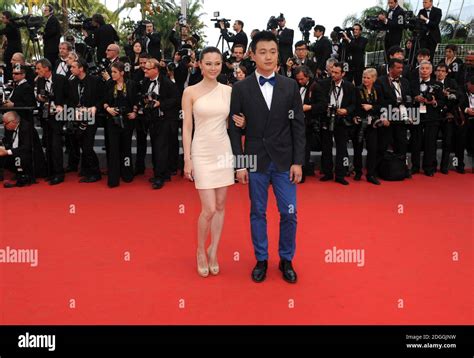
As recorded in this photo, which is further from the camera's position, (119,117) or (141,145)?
(141,145)

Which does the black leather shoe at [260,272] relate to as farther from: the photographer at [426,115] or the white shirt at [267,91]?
the photographer at [426,115]

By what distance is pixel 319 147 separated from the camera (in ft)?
25.0

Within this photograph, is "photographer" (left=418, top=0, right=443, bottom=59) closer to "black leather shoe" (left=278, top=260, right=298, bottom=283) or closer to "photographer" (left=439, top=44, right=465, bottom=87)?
"photographer" (left=439, top=44, right=465, bottom=87)

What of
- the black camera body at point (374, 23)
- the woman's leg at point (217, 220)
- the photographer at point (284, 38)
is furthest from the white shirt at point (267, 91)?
the photographer at point (284, 38)

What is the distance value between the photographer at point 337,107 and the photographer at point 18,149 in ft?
12.4

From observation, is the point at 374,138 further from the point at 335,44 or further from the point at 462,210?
the point at 335,44

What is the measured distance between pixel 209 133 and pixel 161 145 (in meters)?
3.65

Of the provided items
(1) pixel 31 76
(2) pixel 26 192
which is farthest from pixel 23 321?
(1) pixel 31 76

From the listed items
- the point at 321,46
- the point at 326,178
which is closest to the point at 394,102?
the point at 326,178

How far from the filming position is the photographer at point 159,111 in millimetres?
6973

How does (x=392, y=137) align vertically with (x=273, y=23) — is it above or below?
below

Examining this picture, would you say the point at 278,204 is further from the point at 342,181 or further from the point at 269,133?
the point at 342,181

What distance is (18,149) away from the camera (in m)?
6.96

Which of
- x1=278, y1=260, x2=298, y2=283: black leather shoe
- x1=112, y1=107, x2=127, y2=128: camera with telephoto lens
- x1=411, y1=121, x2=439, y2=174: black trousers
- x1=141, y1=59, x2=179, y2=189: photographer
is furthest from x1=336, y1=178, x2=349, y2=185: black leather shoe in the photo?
x1=278, y1=260, x2=298, y2=283: black leather shoe
